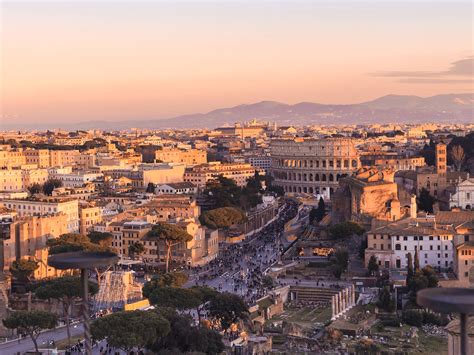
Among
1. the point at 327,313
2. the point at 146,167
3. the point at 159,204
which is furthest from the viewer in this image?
the point at 146,167

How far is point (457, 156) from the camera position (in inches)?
3063

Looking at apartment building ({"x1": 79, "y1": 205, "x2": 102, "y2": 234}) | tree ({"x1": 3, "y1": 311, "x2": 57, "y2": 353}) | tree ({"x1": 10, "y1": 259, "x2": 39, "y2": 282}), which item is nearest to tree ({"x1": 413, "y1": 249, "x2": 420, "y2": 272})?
tree ({"x1": 3, "y1": 311, "x2": 57, "y2": 353})

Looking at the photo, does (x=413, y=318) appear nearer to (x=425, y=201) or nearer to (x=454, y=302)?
(x=425, y=201)

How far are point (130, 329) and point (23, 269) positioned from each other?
15.9 meters

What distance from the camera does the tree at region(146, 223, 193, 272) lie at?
157ft

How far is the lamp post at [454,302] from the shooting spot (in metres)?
11.0

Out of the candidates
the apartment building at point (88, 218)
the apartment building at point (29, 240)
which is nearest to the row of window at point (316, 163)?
the apartment building at point (88, 218)

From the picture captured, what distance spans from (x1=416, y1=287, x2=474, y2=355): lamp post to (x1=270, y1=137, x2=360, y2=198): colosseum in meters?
80.7

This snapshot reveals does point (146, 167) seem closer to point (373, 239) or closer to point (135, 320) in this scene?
point (373, 239)

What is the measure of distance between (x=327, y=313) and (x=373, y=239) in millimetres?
7235

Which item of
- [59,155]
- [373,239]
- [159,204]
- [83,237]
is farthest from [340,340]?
[59,155]

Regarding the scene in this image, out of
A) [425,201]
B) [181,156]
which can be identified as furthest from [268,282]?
[181,156]

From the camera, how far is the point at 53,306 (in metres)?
A: 37.1

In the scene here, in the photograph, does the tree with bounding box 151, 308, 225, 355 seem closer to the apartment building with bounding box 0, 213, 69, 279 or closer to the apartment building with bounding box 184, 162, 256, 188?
the apartment building with bounding box 0, 213, 69, 279
